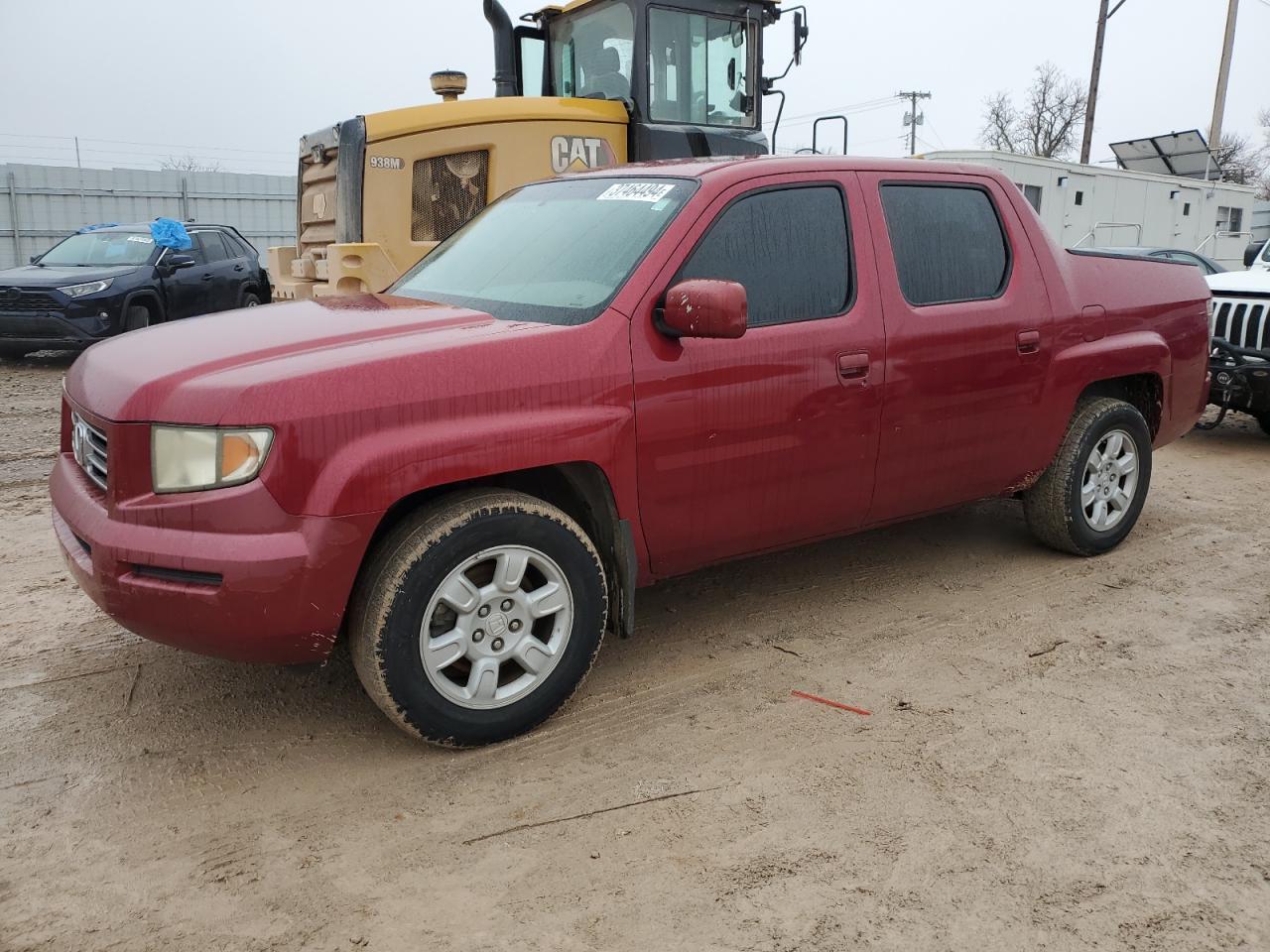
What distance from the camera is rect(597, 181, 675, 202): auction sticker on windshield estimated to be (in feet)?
12.6

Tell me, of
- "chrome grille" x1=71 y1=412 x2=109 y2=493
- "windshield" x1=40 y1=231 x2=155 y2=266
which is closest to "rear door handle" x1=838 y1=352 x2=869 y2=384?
"chrome grille" x1=71 y1=412 x2=109 y2=493

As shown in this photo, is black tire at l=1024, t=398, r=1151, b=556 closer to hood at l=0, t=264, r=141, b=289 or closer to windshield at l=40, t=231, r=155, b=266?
hood at l=0, t=264, r=141, b=289

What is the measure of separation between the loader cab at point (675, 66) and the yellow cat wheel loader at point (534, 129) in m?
0.01

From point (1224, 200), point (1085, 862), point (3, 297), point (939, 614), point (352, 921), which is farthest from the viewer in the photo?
point (1224, 200)

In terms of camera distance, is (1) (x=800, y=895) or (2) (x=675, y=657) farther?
(2) (x=675, y=657)

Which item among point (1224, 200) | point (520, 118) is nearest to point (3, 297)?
point (520, 118)

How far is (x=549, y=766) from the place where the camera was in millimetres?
3248

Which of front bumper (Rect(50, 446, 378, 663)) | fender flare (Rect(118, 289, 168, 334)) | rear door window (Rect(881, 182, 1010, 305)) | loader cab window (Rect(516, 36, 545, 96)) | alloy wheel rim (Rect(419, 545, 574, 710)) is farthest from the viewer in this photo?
fender flare (Rect(118, 289, 168, 334))

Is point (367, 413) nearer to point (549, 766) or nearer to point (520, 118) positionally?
point (549, 766)

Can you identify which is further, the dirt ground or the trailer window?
the trailer window

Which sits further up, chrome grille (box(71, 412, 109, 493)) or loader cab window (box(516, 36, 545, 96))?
loader cab window (box(516, 36, 545, 96))

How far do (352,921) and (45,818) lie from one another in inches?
42.3

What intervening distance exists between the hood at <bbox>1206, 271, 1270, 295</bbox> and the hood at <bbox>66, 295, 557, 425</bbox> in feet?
22.7

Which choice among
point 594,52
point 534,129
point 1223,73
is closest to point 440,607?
point 534,129
